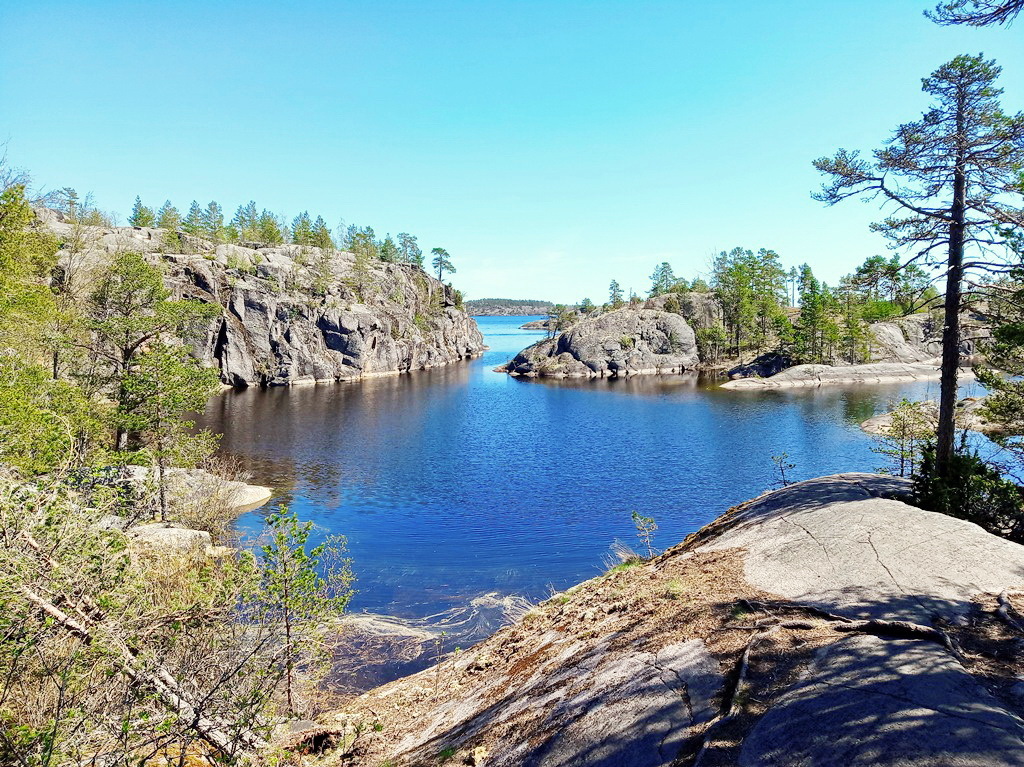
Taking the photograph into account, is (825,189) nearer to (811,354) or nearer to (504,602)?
(504,602)

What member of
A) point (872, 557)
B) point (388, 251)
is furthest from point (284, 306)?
point (872, 557)

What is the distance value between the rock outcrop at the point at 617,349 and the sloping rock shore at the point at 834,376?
21442 millimetres

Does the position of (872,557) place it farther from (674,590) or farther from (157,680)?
(157,680)

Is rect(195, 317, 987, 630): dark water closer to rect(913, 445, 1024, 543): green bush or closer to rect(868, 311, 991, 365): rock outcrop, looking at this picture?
rect(913, 445, 1024, 543): green bush

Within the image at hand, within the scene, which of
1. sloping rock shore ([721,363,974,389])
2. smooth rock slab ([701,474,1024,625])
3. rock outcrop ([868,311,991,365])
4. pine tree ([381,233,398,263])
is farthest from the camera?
pine tree ([381,233,398,263])

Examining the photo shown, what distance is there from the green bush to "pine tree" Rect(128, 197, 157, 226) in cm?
14359

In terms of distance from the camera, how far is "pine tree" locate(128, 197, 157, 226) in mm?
119500

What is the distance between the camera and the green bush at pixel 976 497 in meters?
13.1

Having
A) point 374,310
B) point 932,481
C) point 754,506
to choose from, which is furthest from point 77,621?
point 374,310

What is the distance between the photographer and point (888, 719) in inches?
216

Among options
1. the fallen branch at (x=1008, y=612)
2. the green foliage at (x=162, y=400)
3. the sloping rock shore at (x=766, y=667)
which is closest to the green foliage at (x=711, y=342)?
the green foliage at (x=162, y=400)

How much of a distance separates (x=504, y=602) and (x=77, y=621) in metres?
14.3

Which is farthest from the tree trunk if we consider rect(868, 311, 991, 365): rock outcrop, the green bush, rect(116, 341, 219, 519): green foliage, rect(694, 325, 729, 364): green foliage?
rect(694, 325, 729, 364): green foliage

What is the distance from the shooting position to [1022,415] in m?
18.6
